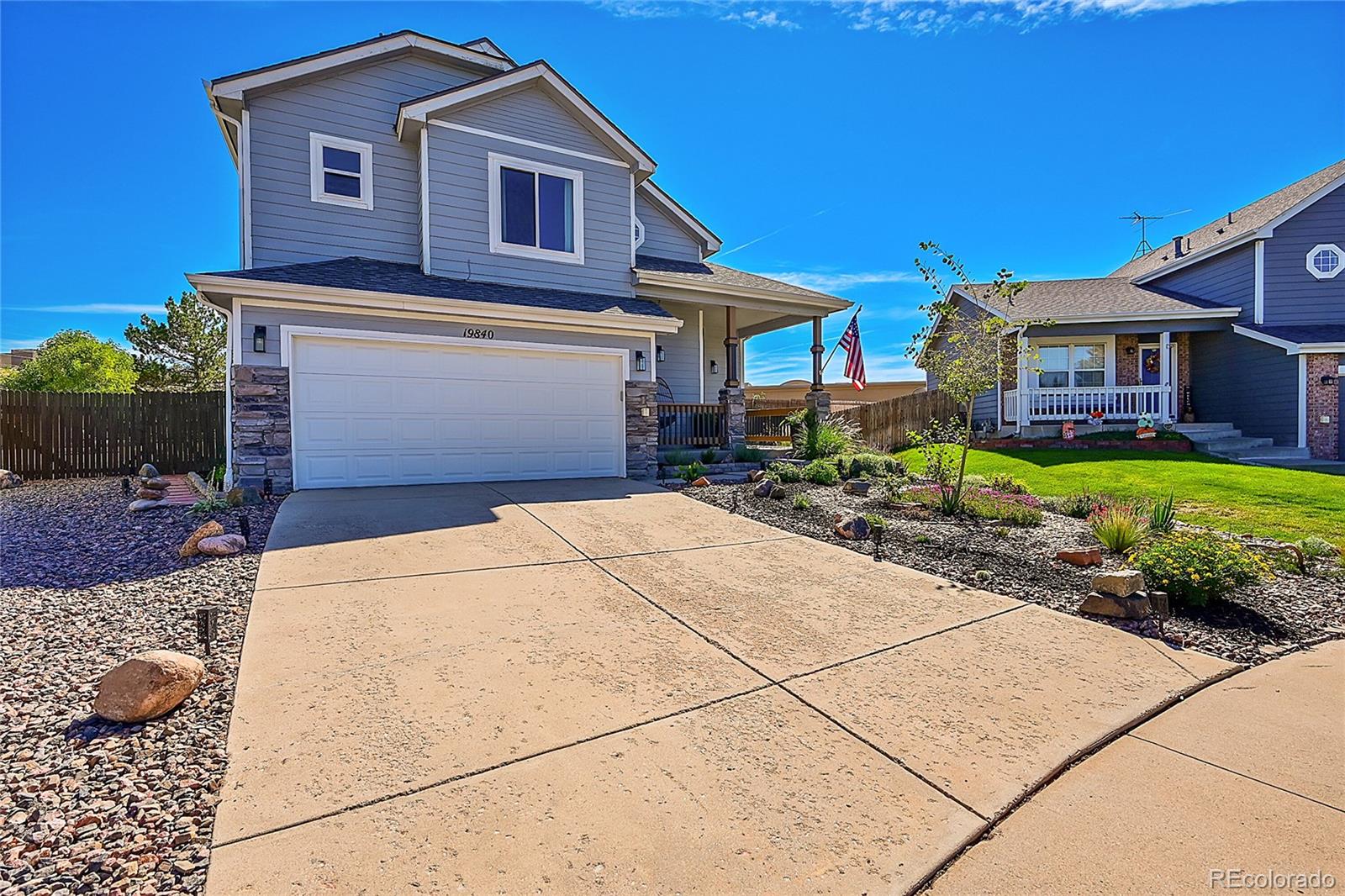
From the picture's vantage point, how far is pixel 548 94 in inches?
453

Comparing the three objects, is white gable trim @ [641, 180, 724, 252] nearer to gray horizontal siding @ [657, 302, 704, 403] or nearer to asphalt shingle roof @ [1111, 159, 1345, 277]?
gray horizontal siding @ [657, 302, 704, 403]

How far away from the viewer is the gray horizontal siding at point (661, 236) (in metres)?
14.1

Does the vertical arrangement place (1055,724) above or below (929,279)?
below

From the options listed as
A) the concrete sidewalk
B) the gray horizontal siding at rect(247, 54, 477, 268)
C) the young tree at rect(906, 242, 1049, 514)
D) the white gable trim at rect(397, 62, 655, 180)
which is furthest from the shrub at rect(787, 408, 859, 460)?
the concrete sidewalk

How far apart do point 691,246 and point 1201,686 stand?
13284 millimetres

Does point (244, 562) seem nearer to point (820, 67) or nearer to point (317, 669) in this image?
point (317, 669)

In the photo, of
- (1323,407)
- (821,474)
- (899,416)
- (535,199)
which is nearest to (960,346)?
(821,474)

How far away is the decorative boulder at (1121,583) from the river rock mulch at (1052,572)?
0.66ft

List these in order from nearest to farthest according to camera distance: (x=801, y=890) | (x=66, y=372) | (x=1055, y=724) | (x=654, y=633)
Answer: (x=801, y=890), (x=1055, y=724), (x=654, y=633), (x=66, y=372)

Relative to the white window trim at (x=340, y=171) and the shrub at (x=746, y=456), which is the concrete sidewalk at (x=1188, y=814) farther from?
the white window trim at (x=340, y=171)

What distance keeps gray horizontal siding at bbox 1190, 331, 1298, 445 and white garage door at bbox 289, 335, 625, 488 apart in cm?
1565

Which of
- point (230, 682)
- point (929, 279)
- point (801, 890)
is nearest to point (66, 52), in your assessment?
point (230, 682)

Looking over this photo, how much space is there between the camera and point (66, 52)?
8.38 meters

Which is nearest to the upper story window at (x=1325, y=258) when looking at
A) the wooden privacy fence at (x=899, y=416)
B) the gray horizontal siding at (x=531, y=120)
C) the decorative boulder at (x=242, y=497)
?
the wooden privacy fence at (x=899, y=416)
